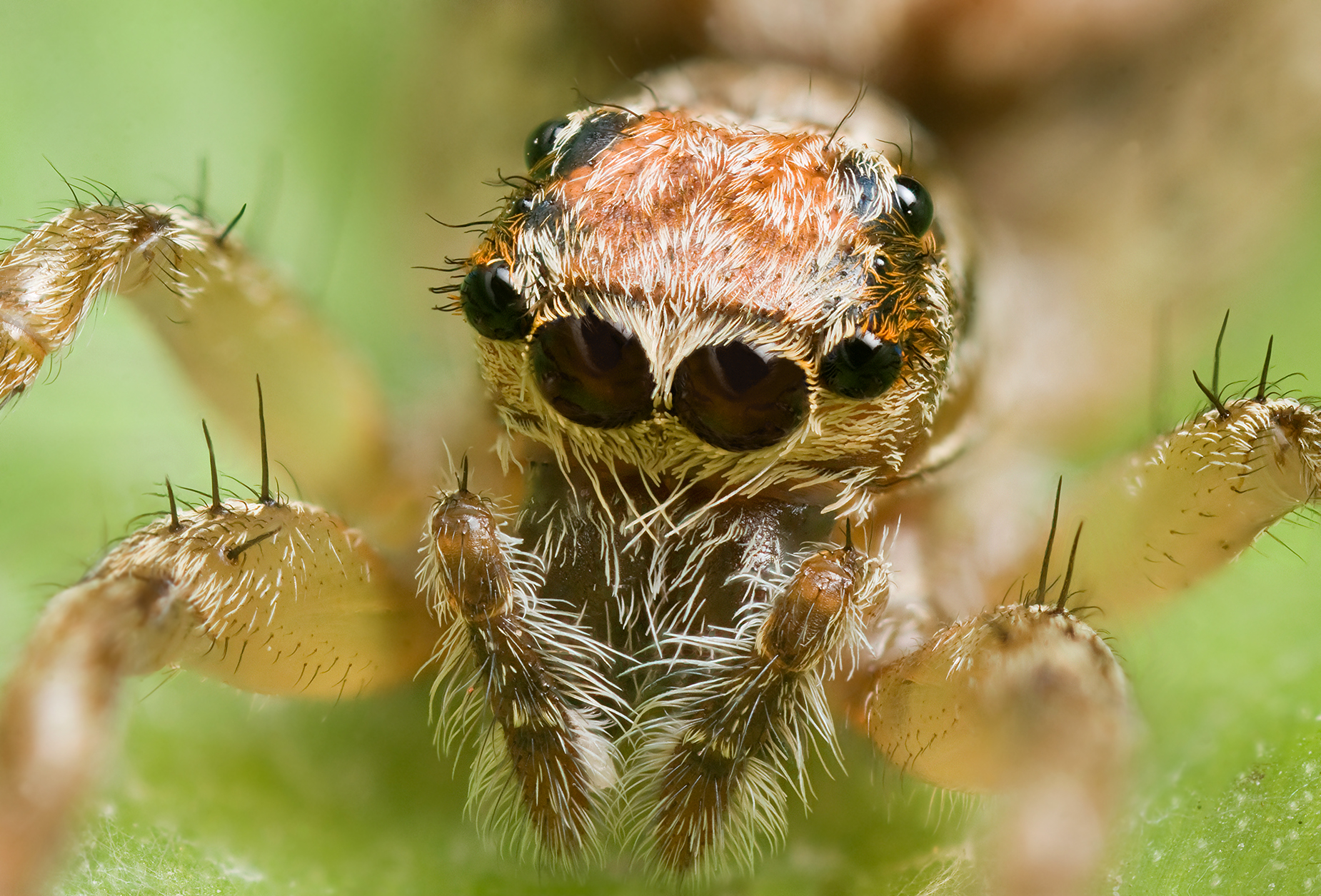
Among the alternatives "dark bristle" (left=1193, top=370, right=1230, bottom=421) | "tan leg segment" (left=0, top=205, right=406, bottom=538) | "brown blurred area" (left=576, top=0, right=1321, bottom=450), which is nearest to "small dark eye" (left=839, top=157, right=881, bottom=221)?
"dark bristle" (left=1193, top=370, right=1230, bottom=421)

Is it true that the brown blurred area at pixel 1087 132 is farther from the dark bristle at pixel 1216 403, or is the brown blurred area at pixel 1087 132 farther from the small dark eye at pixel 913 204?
the small dark eye at pixel 913 204

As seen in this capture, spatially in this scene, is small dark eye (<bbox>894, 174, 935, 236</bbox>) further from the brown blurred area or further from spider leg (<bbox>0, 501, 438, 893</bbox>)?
spider leg (<bbox>0, 501, 438, 893</bbox>)

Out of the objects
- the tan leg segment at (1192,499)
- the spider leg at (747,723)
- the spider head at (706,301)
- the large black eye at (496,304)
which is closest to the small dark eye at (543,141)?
the spider head at (706,301)

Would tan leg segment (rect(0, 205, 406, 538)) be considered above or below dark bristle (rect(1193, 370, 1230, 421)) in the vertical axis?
below

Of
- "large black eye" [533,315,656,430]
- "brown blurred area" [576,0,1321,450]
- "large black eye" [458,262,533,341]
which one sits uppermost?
"brown blurred area" [576,0,1321,450]

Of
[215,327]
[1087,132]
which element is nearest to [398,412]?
[215,327]

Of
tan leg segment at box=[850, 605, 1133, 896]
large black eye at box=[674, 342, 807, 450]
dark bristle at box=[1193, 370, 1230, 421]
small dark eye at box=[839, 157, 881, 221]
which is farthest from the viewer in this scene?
dark bristle at box=[1193, 370, 1230, 421]

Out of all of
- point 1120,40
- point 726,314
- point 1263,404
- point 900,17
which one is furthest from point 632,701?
point 1120,40

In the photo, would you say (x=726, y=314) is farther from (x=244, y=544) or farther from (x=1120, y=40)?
(x=1120, y=40)
